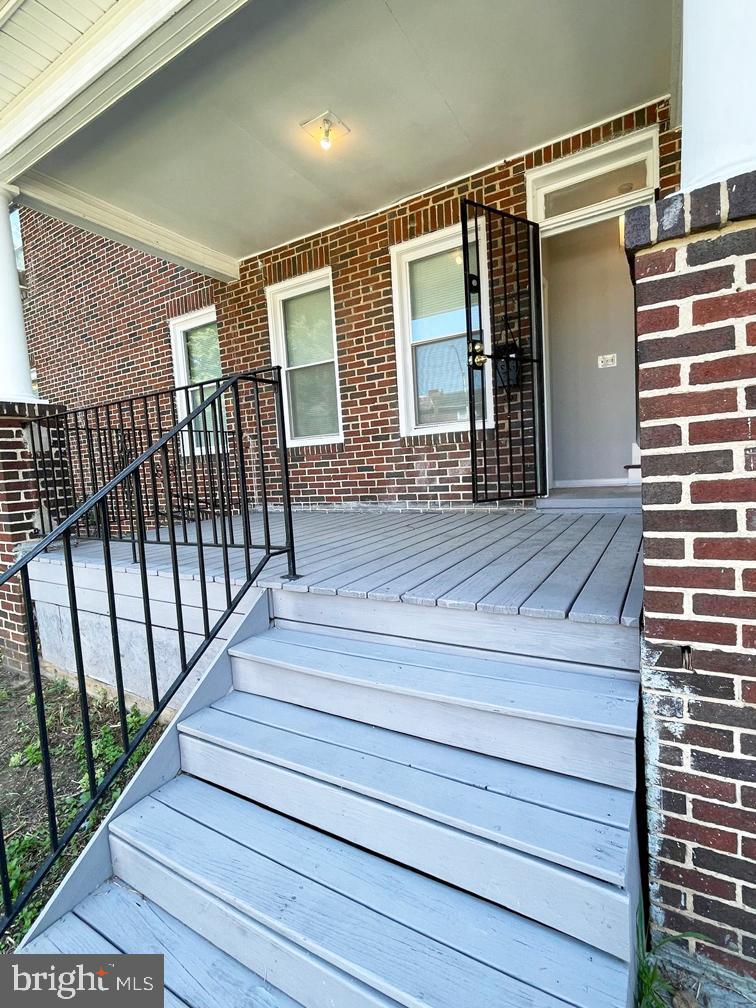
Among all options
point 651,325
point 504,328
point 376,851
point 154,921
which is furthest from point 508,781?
point 504,328

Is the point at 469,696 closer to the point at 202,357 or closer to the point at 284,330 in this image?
the point at 284,330

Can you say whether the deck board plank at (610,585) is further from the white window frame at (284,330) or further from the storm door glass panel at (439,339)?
the white window frame at (284,330)

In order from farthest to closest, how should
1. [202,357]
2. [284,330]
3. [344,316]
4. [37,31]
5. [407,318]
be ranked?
[202,357], [284,330], [344,316], [407,318], [37,31]

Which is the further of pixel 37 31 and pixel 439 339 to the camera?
pixel 439 339

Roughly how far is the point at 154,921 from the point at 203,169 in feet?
13.3

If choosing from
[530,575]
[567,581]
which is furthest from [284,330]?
[567,581]

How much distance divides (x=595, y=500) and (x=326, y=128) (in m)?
2.84

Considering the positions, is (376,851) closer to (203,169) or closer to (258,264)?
(203,169)

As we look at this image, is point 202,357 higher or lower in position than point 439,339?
higher

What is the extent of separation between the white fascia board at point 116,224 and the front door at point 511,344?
258 centimetres

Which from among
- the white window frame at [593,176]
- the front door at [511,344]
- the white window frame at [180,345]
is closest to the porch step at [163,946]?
the front door at [511,344]

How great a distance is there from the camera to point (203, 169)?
3.50 meters

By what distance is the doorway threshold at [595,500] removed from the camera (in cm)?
326

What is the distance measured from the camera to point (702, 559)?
1181mm
